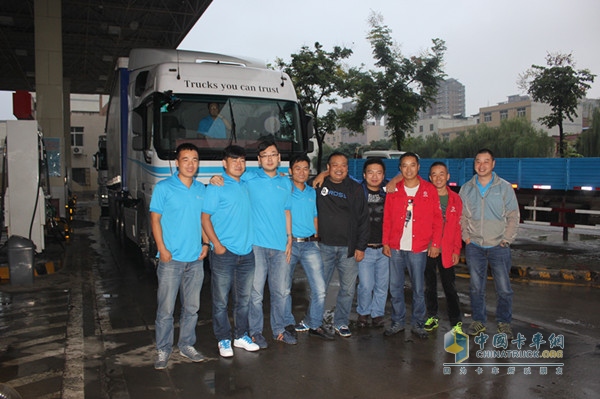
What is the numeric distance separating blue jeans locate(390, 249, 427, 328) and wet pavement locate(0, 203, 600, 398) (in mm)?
221

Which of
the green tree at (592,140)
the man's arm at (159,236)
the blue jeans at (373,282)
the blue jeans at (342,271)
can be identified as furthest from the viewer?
Result: the green tree at (592,140)

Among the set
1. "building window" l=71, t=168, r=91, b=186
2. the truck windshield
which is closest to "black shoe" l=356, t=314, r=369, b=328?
the truck windshield

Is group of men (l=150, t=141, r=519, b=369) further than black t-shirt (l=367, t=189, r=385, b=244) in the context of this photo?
No

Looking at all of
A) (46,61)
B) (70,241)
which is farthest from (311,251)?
(46,61)

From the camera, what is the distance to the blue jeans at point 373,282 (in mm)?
5449

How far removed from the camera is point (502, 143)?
4009 cm

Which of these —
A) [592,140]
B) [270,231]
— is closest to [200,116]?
[270,231]

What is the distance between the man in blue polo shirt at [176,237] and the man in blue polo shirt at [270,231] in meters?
0.60

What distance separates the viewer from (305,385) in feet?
13.6

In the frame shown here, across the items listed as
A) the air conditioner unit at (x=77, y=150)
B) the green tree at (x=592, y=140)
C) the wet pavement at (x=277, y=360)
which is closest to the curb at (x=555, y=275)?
the wet pavement at (x=277, y=360)

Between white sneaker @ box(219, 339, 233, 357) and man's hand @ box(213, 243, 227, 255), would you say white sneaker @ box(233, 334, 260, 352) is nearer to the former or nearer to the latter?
white sneaker @ box(219, 339, 233, 357)

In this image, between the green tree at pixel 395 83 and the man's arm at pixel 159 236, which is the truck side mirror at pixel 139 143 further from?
the green tree at pixel 395 83

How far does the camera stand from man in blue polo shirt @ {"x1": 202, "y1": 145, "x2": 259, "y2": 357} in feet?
15.0

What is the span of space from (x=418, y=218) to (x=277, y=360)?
1976mm
